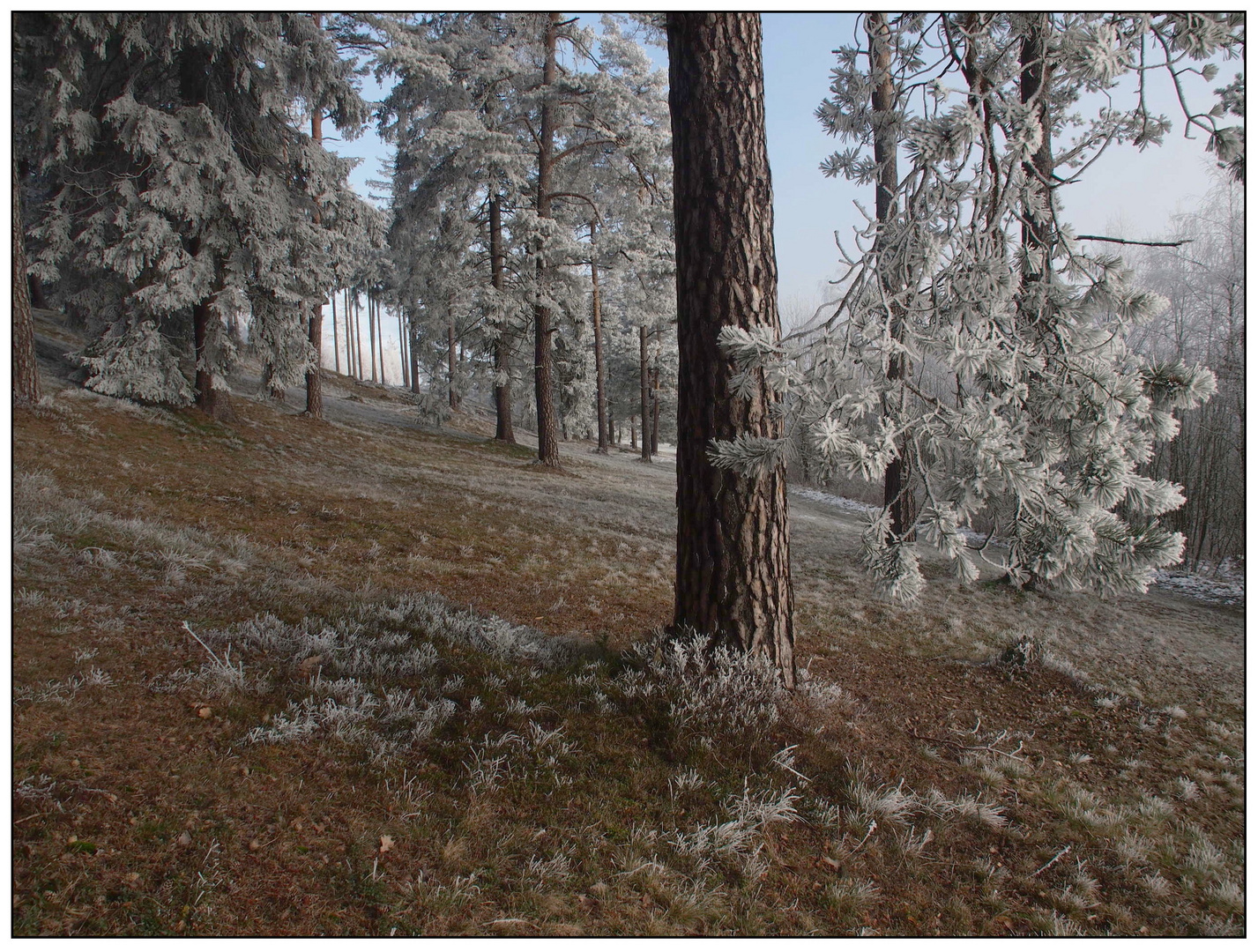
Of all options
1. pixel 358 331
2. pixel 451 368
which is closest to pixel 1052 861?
pixel 451 368

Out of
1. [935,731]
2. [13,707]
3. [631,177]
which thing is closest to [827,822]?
[935,731]

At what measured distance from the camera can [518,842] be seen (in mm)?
2289

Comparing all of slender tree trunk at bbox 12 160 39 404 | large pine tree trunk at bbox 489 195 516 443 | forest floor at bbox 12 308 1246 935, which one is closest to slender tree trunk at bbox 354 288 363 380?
large pine tree trunk at bbox 489 195 516 443

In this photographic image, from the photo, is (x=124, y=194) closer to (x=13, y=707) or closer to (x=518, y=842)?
(x=13, y=707)

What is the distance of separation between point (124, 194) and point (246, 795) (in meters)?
11.8

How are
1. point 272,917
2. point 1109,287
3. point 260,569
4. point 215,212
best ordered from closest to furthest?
1. point 272,917
2. point 1109,287
3. point 260,569
4. point 215,212

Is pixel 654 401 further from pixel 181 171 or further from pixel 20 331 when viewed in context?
pixel 20 331

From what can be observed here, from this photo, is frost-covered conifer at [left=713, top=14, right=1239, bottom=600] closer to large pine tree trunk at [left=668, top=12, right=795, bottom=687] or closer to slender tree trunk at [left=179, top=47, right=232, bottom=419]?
large pine tree trunk at [left=668, top=12, right=795, bottom=687]

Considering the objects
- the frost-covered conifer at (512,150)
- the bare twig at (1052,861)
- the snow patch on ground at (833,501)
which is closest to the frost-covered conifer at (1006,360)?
the bare twig at (1052,861)

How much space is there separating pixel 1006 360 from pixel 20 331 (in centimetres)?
1230

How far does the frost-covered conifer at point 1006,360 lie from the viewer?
8.91ft

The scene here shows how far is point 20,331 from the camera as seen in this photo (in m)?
8.92

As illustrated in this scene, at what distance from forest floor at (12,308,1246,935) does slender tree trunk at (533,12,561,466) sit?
10343mm

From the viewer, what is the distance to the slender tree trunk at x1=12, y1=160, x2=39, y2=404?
8836 millimetres
